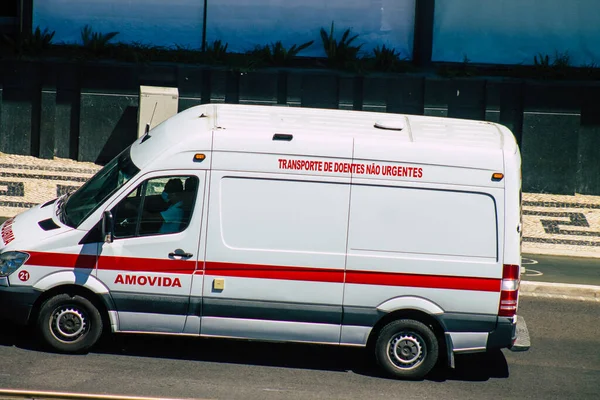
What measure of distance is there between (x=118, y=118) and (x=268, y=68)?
2.85 metres

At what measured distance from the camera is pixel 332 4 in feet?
60.4

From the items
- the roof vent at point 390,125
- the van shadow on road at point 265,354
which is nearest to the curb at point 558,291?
the van shadow on road at point 265,354

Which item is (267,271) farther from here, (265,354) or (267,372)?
(265,354)

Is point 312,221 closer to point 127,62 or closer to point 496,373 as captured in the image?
point 496,373

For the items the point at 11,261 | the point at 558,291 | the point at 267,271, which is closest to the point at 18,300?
the point at 11,261

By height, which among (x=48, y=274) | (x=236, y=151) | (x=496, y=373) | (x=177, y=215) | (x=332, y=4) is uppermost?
(x=332, y=4)

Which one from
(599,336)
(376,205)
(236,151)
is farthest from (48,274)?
(599,336)

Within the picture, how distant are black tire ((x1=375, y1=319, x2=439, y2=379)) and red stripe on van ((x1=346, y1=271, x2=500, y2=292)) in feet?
1.28

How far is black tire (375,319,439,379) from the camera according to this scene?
28.5ft

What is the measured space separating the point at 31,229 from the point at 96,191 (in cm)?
68

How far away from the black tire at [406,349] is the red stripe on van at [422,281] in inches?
15.3

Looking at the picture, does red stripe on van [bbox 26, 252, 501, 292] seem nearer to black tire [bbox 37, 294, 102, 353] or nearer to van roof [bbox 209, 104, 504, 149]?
black tire [bbox 37, 294, 102, 353]

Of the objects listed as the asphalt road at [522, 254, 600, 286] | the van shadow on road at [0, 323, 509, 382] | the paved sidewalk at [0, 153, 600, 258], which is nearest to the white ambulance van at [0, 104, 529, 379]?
the van shadow on road at [0, 323, 509, 382]

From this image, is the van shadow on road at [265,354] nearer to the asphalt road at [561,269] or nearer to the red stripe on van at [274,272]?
the red stripe on van at [274,272]
